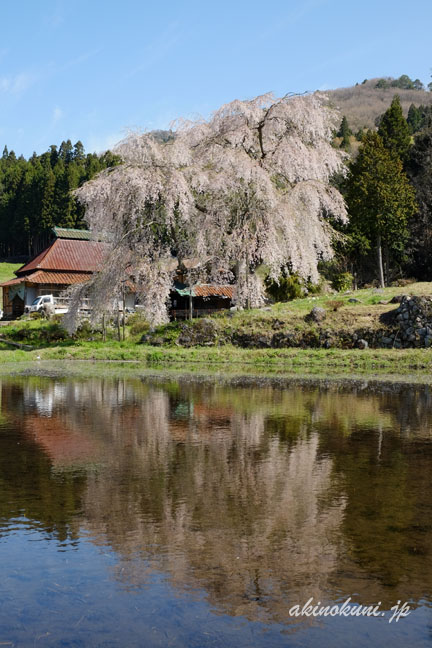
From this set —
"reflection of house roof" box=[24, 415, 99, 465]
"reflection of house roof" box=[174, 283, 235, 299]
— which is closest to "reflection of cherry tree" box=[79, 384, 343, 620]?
"reflection of house roof" box=[24, 415, 99, 465]

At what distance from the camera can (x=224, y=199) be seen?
3141 centimetres

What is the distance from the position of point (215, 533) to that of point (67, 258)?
48.3 m

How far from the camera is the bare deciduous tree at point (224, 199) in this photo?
29891 mm

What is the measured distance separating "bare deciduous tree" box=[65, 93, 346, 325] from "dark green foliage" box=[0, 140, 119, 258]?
154ft

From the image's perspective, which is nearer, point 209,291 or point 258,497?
point 258,497

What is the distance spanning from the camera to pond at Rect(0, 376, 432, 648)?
13.2 ft

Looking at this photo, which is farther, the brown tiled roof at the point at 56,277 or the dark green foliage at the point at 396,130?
the dark green foliage at the point at 396,130

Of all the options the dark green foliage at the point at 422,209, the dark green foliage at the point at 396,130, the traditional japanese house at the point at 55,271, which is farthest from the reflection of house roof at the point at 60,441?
the dark green foliage at the point at 396,130

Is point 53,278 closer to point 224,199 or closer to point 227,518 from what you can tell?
point 224,199

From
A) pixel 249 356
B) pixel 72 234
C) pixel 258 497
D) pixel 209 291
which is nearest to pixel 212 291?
pixel 209 291

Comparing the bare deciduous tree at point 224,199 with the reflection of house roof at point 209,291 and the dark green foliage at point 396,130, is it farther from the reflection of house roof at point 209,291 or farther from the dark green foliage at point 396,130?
the dark green foliage at point 396,130

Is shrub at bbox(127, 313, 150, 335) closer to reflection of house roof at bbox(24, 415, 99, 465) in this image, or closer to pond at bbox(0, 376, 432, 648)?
reflection of house roof at bbox(24, 415, 99, 465)

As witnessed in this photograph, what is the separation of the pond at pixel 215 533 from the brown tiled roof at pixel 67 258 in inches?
1578

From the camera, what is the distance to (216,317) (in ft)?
96.4
